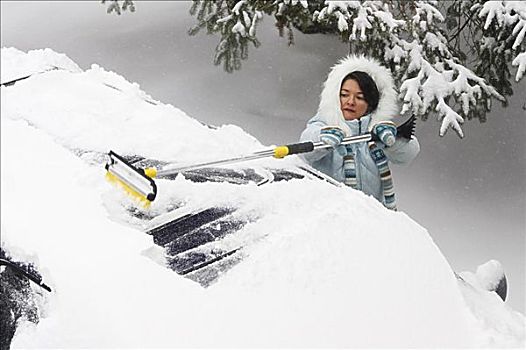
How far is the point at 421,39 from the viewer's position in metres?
6.10

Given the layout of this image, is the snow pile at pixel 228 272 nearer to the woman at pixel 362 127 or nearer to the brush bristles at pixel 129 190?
the brush bristles at pixel 129 190

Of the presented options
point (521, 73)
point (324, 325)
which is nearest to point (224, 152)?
point (324, 325)

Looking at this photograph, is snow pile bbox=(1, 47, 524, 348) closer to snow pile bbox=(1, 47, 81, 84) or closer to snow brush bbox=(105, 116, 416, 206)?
snow brush bbox=(105, 116, 416, 206)

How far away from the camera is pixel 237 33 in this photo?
6414 mm

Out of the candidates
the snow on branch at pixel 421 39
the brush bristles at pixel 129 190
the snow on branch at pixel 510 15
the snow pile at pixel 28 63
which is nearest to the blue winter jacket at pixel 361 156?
the snow on branch at pixel 421 39

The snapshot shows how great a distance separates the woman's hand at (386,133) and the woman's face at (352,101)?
21 cm

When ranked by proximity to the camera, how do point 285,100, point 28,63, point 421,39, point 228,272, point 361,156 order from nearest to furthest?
point 228,272
point 28,63
point 361,156
point 421,39
point 285,100

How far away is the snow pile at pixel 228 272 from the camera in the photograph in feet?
7.34

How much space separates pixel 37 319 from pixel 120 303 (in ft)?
0.84

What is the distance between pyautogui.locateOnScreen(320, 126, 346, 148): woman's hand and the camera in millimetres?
3898

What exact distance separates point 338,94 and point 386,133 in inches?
15.5

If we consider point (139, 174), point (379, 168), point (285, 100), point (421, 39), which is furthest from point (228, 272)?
point (285, 100)

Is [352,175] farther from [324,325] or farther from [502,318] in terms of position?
[324,325]

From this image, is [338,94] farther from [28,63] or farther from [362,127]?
[28,63]
